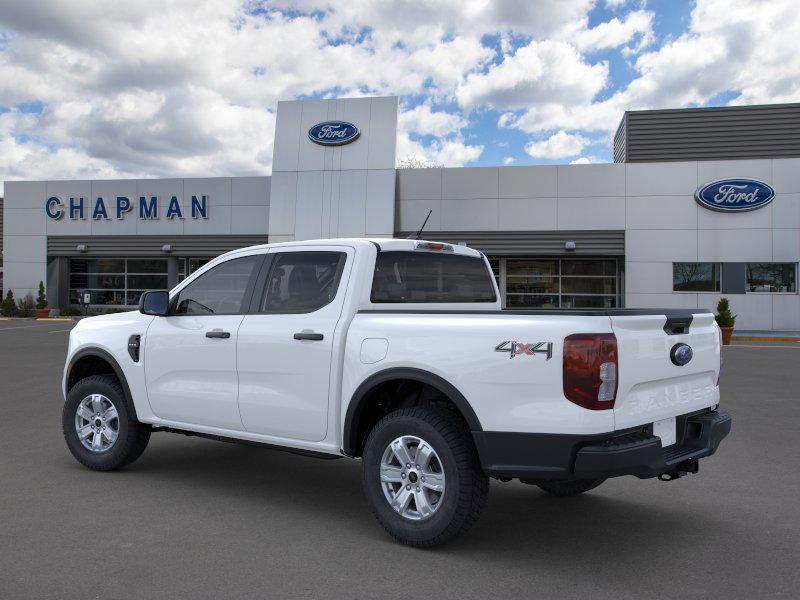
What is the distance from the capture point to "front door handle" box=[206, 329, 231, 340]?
17.4 feet

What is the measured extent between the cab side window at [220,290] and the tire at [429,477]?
1.62 m

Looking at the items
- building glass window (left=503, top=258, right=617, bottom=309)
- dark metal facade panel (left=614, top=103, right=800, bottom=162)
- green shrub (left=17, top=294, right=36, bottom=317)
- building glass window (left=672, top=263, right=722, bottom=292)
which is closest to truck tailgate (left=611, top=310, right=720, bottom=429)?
building glass window (left=672, top=263, right=722, bottom=292)

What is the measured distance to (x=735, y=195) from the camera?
25.6 m

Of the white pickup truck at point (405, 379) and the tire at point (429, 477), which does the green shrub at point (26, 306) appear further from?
the tire at point (429, 477)

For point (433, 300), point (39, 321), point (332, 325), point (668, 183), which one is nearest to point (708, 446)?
point (433, 300)

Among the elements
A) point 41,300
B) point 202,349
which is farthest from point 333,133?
point 202,349

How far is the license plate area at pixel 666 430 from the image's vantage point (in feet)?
13.7

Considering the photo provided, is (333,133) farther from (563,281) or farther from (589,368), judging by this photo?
(589,368)

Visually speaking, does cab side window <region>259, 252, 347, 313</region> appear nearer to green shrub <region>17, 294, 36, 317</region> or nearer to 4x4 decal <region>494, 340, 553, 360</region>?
4x4 decal <region>494, 340, 553, 360</region>

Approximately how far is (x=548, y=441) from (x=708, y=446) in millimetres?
1215

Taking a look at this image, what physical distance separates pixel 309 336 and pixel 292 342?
165mm

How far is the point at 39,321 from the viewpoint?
2961 centimetres

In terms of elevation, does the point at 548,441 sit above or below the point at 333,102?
below

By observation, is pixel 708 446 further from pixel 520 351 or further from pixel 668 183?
pixel 668 183
